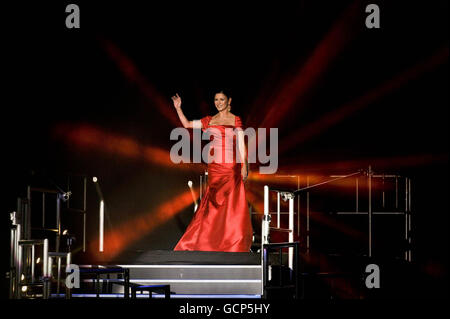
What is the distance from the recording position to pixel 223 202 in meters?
6.58

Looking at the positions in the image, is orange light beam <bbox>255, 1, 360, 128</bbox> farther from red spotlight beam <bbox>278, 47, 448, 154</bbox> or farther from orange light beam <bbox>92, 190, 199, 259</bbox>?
orange light beam <bbox>92, 190, 199, 259</bbox>

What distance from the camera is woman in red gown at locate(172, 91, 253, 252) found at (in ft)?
21.3

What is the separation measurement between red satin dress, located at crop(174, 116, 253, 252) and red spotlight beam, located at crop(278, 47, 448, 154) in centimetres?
233

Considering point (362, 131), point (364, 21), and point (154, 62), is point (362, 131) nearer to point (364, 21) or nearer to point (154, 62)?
point (364, 21)

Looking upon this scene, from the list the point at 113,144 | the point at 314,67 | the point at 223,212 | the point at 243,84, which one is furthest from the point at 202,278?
the point at 314,67

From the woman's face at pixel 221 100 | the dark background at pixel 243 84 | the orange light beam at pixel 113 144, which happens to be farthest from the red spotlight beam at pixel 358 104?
the woman's face at pixel 221 100

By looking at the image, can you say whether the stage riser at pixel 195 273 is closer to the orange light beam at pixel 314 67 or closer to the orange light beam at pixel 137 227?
the orange light beam at pixel 137 227

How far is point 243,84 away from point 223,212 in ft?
8.18

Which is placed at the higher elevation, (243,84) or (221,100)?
(243,84)

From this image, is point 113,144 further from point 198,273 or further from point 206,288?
point 206,288

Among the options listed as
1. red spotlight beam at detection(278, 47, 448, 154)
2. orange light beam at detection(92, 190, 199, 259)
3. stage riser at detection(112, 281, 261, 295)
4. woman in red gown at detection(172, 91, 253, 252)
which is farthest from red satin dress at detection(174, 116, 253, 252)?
red spotlight beam at detection(278, 47, 448, 154)

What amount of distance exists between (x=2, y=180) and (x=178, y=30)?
3207 mm

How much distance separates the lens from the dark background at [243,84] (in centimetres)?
770
